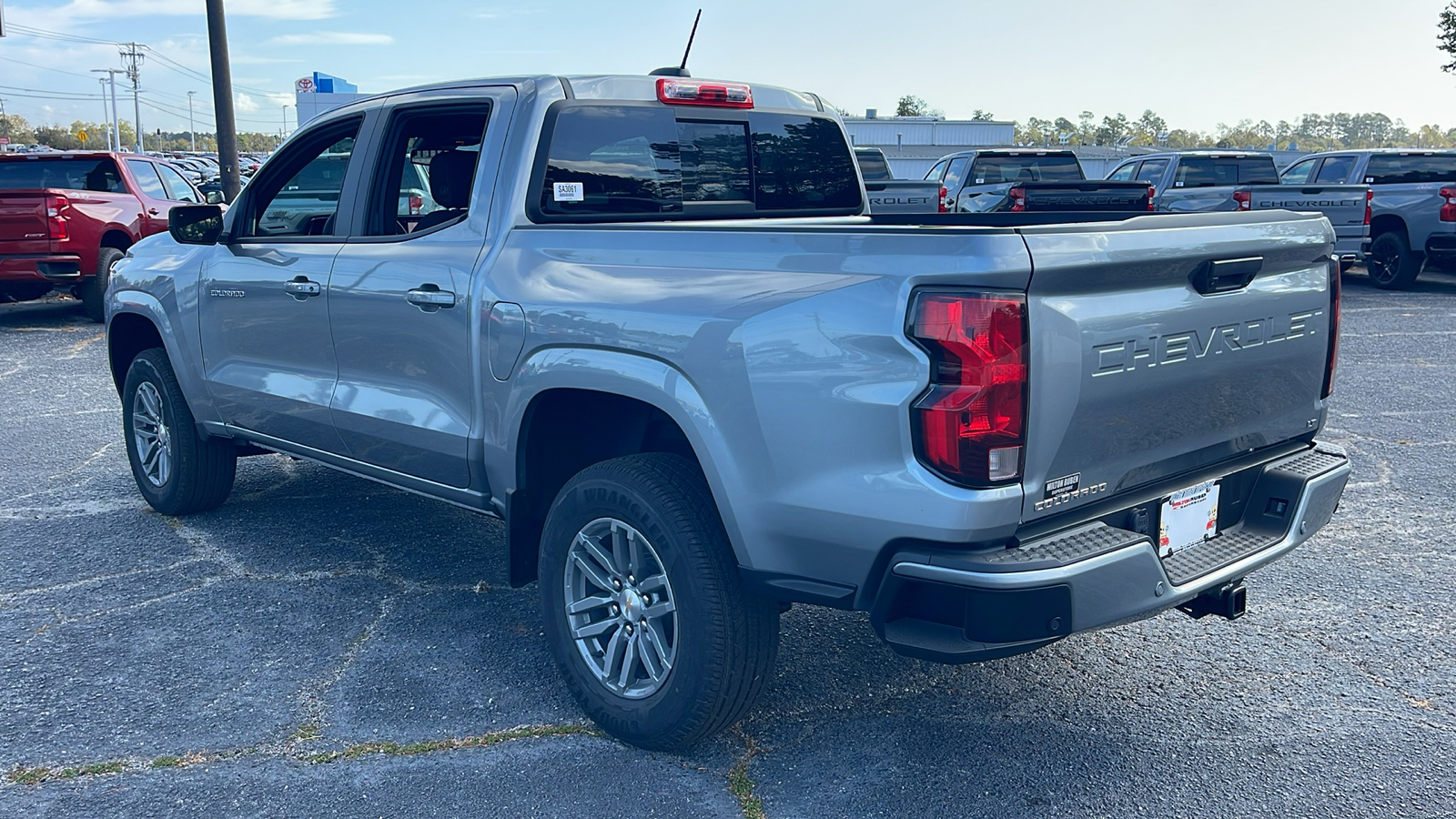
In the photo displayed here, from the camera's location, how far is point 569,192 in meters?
3.95

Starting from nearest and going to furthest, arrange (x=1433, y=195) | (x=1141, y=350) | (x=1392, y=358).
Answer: (x=1141, y=350), (x=1392, y=358), (x=1433, y=195)

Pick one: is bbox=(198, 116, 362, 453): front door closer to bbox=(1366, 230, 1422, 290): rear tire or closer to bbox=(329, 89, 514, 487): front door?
bbox=(329, 89, 514, 487): front door

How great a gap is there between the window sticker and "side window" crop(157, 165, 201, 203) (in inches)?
475

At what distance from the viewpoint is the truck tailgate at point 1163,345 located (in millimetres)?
2689

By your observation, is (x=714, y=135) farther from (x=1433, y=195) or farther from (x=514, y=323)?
(x=1433, y=195)

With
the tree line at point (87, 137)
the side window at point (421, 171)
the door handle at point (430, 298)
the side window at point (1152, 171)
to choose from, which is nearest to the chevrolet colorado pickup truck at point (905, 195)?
the side window at point (1152, 171)

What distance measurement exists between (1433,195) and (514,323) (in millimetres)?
14250

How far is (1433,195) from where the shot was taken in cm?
1430

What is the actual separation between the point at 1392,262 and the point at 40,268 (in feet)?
52.0

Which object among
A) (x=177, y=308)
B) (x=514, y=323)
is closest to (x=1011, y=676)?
(x=514, y=323)

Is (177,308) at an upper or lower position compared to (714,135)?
lower

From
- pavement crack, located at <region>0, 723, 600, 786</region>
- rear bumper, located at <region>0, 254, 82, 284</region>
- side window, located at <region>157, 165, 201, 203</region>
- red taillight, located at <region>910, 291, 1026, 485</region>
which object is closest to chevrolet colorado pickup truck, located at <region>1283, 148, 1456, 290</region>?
red taillight, located at <region>910, 291, 1026, 485</region>

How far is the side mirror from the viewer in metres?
4.96

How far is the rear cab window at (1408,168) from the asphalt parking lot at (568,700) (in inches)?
458
